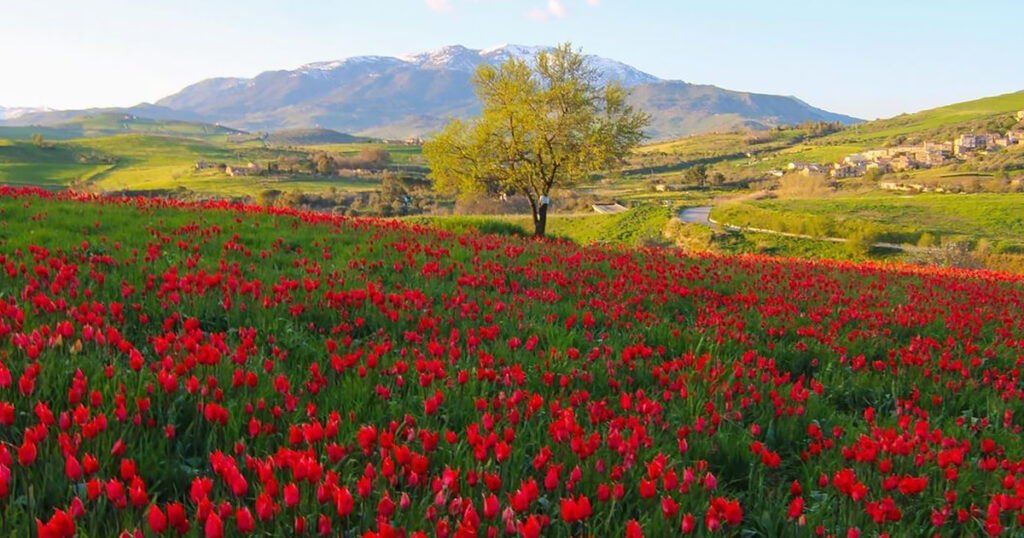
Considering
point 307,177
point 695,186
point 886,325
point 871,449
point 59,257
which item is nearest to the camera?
point 871,449

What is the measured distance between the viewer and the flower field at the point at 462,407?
2.61m

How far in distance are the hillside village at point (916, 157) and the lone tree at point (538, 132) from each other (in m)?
105

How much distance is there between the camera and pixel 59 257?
6953 millimetres

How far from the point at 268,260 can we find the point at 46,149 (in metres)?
167

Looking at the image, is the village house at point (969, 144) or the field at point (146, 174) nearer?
the field at point (146, 174)

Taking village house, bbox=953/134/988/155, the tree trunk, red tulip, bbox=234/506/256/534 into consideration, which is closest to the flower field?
red tulip, bbox=234/506/256/534

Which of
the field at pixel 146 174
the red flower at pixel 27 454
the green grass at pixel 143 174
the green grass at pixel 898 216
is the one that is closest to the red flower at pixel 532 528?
the red flower at pixel 27 454

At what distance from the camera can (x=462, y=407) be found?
3895mm

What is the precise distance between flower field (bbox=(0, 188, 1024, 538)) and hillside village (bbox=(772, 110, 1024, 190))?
430ft

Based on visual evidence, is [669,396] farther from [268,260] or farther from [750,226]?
[750,226]

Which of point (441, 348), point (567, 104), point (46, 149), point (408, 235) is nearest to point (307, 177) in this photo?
point (46, 149)

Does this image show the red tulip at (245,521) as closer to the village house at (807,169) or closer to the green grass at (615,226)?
the green grass at (615,226)

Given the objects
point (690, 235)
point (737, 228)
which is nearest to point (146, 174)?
point (690, 235)

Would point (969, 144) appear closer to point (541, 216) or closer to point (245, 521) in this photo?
point (541, 216)
